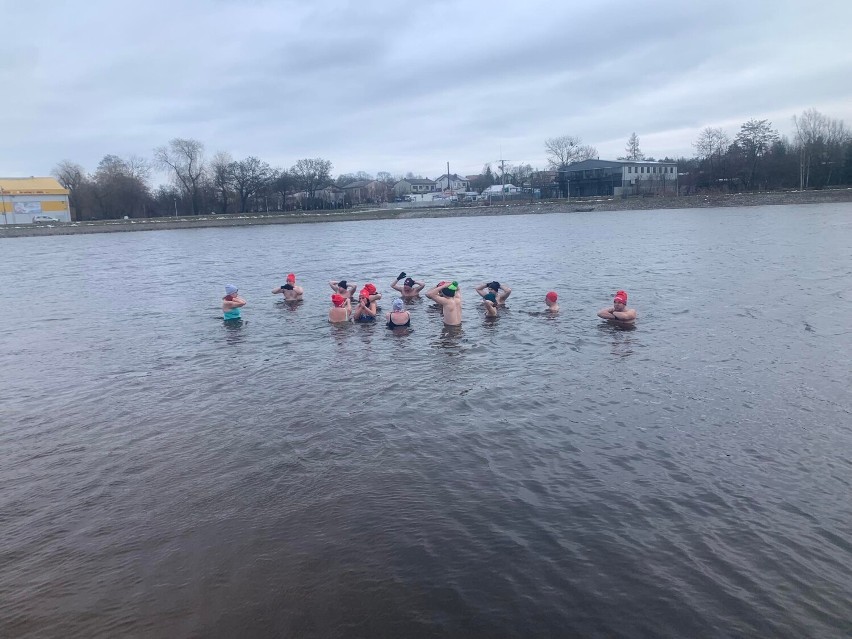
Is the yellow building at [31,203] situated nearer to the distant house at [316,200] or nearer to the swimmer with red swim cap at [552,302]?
the distant house at [316,200]

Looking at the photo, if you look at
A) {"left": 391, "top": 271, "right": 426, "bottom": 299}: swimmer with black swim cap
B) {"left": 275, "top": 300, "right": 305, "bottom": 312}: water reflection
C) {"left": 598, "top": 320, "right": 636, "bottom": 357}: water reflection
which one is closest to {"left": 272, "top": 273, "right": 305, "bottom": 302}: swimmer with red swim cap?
{"left": 275, "top": 300, "right": 305, "bottom": 312}: water reflection

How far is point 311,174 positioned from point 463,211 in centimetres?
3733

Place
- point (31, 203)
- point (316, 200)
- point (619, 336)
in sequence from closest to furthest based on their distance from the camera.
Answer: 1. point (619, 336)
2. point (31, 203)
3. point (316, 200)

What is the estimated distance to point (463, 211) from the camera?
89250mm

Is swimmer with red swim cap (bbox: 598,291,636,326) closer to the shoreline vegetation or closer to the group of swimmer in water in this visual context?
the group of swimmer in water

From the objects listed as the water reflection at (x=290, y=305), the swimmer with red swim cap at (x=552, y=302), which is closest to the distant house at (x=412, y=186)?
the water reflection at (x=290, y=305)

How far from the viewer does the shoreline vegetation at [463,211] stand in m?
73.4

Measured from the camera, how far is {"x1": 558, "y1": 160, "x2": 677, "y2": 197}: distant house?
99.4 m

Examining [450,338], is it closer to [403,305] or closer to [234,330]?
[403,305]

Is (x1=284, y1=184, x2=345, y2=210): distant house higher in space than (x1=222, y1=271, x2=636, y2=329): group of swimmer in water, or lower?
higher

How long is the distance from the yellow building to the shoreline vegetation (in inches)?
219

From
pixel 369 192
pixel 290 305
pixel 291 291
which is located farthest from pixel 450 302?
pixel 369 192

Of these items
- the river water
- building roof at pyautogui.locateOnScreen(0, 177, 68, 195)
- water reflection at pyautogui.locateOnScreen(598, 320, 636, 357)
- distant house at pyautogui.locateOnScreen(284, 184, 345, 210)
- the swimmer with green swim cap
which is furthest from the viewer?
distant house at pyautogui.locateOnScreen(284, 184, 345, 210)

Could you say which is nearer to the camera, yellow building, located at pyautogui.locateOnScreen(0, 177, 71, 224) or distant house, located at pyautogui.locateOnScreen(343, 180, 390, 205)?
yellow building, located at pyautogui.locateOnScreen(0, 177, 71, 224)
